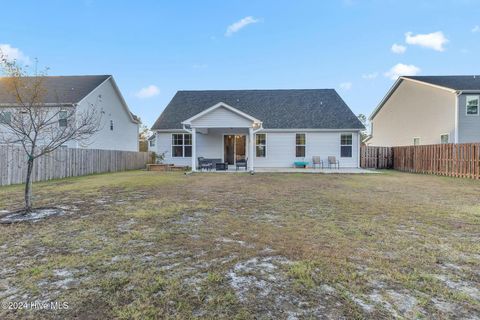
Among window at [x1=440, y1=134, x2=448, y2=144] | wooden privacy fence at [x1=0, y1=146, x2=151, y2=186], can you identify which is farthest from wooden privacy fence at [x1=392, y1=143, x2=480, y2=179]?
wooden privacy fence at [x1=0, y1=146, x2=151, y2=186]

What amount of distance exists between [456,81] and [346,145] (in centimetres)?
1009

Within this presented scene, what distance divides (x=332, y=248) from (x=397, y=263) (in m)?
0.77

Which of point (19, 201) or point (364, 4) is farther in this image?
point (364, 4)

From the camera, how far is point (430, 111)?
20.0 m

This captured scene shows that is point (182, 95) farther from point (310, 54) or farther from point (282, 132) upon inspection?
point (310, 54)

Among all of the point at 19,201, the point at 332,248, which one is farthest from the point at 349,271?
the point at 19,201

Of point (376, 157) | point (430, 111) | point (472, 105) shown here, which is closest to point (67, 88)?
point (376, 157)

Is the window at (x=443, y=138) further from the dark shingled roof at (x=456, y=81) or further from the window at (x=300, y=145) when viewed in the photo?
the window at (x=300, y=145)

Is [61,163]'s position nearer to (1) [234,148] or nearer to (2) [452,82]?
(1) [234,148]

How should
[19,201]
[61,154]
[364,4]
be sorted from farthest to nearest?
[364,4] → [61,154] → [19,201]

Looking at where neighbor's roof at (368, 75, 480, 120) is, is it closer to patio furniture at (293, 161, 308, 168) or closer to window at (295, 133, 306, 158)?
window at (295, 133, 306, 158)

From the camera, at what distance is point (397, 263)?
318 cm

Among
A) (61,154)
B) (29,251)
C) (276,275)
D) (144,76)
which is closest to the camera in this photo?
(276,275)

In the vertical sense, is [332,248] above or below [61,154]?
below
